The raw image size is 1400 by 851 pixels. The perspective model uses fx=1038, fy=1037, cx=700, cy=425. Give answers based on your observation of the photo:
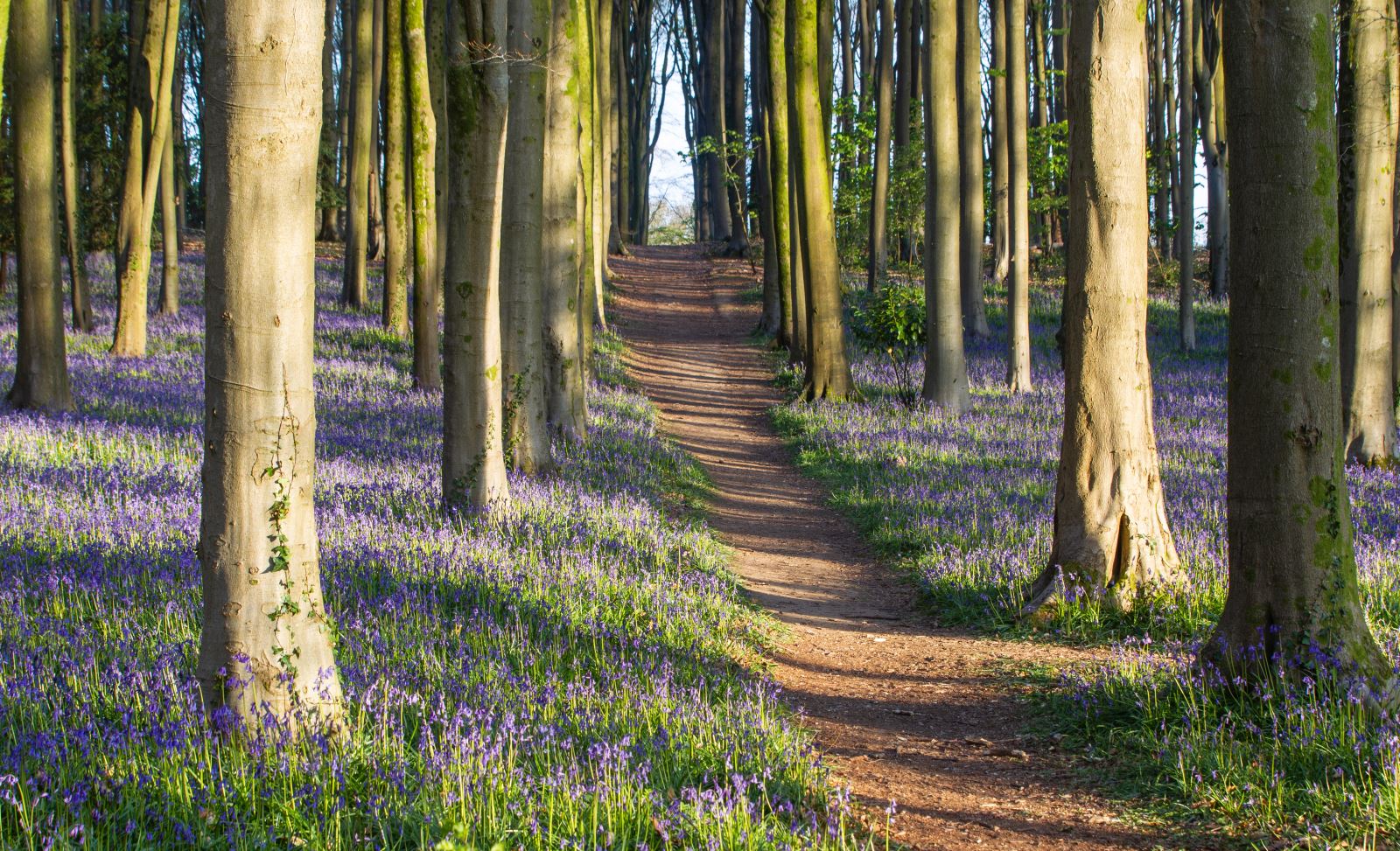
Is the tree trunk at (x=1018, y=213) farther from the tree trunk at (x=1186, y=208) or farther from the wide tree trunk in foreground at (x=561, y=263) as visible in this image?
the wide tree trunk in foreground at (x=561, y=263)

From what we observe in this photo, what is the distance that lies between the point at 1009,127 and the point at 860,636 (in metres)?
13.5

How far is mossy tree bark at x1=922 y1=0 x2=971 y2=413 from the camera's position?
15.3m

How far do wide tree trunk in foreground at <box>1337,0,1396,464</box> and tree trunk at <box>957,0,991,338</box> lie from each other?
5608 millimetres

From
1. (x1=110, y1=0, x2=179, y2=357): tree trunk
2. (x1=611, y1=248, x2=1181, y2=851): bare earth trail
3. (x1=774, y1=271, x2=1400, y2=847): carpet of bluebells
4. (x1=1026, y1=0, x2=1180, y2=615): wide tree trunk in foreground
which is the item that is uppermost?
(x1=110, y1=0, x2=179, y2=357): tree trunk

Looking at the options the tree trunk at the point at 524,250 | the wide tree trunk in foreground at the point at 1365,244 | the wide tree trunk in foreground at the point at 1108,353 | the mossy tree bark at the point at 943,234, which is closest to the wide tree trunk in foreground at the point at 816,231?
the mossy tree bark at the point at 943,234

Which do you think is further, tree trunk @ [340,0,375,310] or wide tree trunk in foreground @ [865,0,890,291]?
wide tree trunk in foreground @ [865,0,890,291]

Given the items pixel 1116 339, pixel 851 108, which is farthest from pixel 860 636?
pixel 851 108

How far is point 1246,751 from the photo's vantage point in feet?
14.3

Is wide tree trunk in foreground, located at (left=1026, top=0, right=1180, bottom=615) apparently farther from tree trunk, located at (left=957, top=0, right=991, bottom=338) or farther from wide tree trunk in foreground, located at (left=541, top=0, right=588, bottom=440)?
tree trunk, located at (left=957, top=0, right=991, bottom=338)

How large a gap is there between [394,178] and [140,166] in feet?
13.9

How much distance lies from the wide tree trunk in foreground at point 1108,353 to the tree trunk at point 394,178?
11.6 m

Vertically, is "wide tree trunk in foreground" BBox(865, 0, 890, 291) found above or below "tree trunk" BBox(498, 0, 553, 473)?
above

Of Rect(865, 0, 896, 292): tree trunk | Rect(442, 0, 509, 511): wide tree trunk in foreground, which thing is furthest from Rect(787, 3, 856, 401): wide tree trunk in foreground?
Rect(865, 0, 896, 292): tree trunk

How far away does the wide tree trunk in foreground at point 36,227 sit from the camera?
11.9 m
